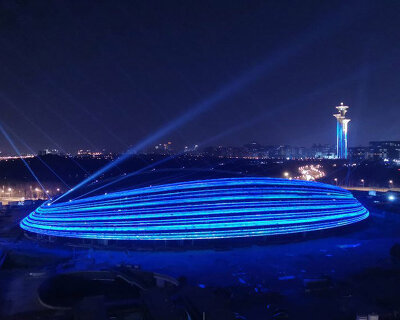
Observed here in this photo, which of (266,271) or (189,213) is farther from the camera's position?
(189,213)

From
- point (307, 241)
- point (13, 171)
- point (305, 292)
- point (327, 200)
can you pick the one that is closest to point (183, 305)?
point (305, 292)

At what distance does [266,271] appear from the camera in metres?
21.6

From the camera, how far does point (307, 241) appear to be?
90.8 feet

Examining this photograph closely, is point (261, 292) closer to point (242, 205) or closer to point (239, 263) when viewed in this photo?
point (239, 263)

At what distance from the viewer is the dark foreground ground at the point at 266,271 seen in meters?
17.0

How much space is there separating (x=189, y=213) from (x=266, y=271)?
7.37 metres

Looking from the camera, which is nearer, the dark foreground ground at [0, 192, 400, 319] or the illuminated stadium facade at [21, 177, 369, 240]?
the dark foreground ground at [0, 192, 400, 319]

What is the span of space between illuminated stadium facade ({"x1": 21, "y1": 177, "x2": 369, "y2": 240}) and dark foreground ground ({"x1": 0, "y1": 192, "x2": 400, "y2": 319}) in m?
1.25

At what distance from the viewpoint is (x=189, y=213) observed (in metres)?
26.7

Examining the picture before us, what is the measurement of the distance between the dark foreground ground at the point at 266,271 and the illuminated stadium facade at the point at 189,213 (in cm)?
125

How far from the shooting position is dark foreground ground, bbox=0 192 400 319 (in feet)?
55.8

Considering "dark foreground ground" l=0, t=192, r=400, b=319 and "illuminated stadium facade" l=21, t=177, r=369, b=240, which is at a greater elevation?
"illuminated stadium facade" l=21, t=177, r=369, b=240

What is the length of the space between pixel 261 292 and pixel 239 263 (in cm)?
437

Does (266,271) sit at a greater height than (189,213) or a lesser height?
lesser
